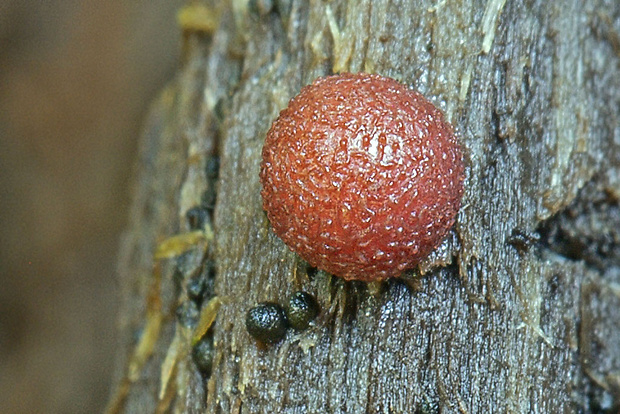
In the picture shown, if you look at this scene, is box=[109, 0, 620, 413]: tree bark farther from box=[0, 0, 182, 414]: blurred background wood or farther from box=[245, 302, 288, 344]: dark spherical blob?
box=[0, 0, 182, 414]: blurred background wood

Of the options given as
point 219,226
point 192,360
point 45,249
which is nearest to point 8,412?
point 45,249

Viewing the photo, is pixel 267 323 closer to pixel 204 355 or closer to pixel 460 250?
pixel 204 355

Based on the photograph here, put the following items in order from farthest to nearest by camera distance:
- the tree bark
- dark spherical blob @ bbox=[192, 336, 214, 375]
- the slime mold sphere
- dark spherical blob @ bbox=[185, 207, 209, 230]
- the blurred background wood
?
the blurred background wood, dark spherical blob @ bbox=[185, 207, 209, 230], dark spherical blob @ bbox=[192, 336, 214, 375], the tree bark, the slime mold sphere

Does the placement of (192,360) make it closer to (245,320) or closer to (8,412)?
(245,320)

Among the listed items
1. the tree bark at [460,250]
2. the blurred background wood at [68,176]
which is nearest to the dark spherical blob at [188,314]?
the tree bark at [460,250]

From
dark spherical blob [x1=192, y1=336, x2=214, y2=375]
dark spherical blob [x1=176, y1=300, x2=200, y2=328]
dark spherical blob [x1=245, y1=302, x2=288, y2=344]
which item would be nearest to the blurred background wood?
dark spherical blob [x1=176, y1=300, x2=200, y2=328]

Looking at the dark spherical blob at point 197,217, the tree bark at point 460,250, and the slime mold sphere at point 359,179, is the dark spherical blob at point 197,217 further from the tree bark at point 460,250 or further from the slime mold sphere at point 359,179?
the slime mold sphere at point 359,179
